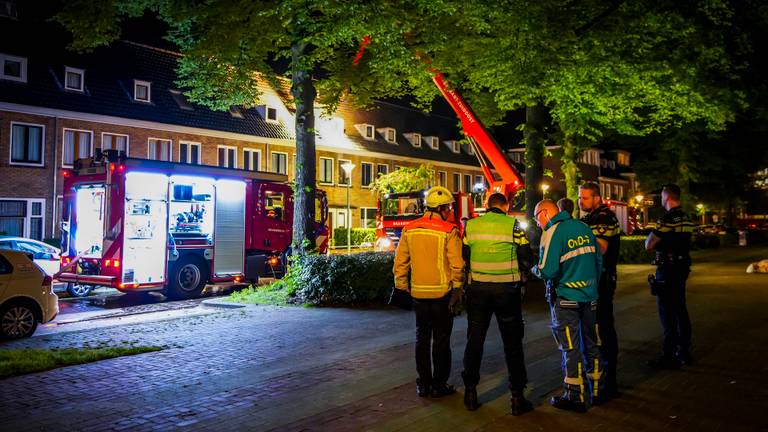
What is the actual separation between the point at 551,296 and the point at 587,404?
3.51 feet

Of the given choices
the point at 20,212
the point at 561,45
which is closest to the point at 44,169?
the point at 20,212

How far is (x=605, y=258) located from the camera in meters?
6.68

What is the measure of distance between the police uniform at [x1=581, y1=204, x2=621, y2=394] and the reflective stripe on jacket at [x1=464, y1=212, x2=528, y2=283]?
1173 mm

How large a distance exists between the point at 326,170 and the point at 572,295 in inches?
1394

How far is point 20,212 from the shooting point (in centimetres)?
2577

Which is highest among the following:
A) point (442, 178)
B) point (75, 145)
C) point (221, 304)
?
point (442, 178)

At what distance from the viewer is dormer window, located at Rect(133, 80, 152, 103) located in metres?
30.5

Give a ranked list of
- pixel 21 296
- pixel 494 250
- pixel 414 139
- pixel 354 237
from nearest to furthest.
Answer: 1. pixel 494 250
2. pixel 21 296
3. pixel 354 237
4. pixel 414 139

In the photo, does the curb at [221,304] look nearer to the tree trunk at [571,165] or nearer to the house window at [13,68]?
the tree trunk at [571,165]

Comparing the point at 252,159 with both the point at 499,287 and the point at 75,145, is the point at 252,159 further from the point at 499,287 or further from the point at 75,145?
the point at 499,287

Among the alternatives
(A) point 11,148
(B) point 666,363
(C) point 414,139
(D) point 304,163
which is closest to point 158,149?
(A) point 11,148

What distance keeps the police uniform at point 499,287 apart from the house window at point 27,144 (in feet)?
84.1

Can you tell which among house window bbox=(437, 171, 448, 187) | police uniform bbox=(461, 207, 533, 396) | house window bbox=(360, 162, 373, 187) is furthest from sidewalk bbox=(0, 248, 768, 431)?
house window bbox=(437, 171, 448, 187)

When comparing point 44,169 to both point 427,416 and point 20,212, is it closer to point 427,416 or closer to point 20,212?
point 20,212
